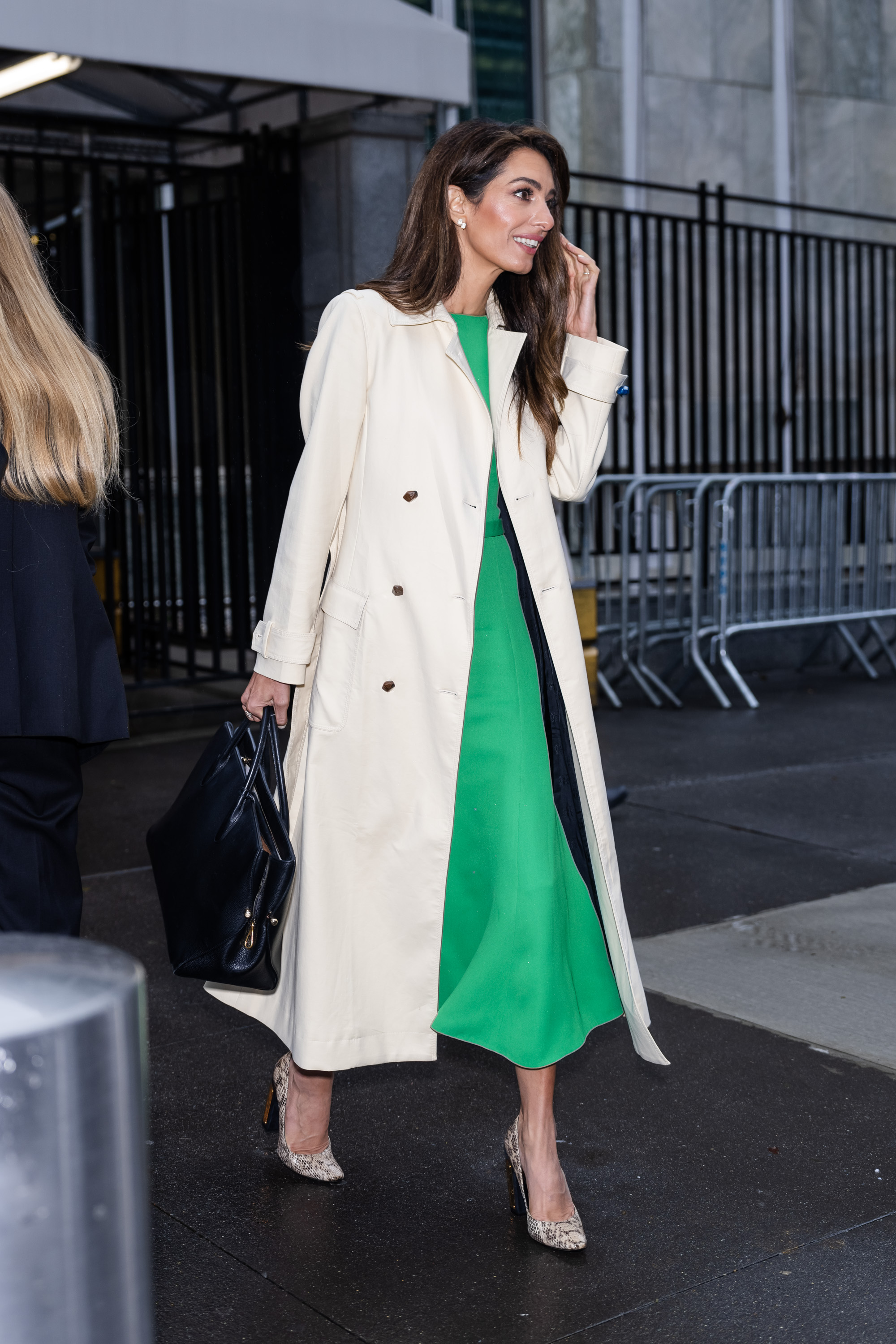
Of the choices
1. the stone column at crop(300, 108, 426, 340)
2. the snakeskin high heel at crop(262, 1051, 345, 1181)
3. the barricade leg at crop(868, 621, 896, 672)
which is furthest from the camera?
the barricade leg at crop(868, 621, 896, 672)

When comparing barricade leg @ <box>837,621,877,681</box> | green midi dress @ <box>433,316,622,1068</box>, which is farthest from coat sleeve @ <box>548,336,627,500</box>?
barricade leg @ <box>837,621,877,681</box>

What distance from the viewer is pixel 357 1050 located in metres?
2.77

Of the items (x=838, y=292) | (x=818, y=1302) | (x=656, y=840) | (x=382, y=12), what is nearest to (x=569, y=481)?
(x=818, y=1302)

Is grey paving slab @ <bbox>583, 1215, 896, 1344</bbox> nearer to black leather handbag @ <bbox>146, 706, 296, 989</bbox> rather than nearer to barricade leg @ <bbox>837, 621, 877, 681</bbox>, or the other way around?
black leather handbag @ <bbox>146, 706, 296, 989</bbox>

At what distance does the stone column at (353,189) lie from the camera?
765 centimetres

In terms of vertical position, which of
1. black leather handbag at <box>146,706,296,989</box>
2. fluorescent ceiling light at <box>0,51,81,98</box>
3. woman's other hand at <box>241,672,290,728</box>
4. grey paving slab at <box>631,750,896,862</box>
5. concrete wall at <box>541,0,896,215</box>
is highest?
concrete wall at <box>541,0,896,215</box>

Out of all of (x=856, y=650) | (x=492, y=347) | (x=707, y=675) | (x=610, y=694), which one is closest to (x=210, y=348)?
(x=610, y=694)

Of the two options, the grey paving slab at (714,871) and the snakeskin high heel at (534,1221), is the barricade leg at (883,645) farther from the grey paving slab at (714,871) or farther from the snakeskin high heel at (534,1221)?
the snakeskin high heel at (534,1221)

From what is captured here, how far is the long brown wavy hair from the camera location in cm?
281

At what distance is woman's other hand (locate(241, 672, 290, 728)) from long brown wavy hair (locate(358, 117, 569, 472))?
2.15 feet

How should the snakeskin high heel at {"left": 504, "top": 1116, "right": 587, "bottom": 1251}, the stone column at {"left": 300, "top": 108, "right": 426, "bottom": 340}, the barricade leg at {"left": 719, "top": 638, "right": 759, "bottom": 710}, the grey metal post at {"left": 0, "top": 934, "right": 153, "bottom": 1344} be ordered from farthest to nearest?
1. the barricade leg at {"left": 719, "top": 638, "right": 759, "bottom": 710}
2. the stone column at {"left": 300, "top": 108, "right": 426, "bottom": 340}
3. the snakeskin high heel at {"left": 504, "top": 1116, "right": 587, "bottom": 1251}
4. the grey metal post at {"left": 0, "top": 934, "right": 153, "bottom": 1344}

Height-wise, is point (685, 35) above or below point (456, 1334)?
above

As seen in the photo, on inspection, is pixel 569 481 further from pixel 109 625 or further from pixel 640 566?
pixel 640 566

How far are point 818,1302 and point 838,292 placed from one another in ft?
38.4
